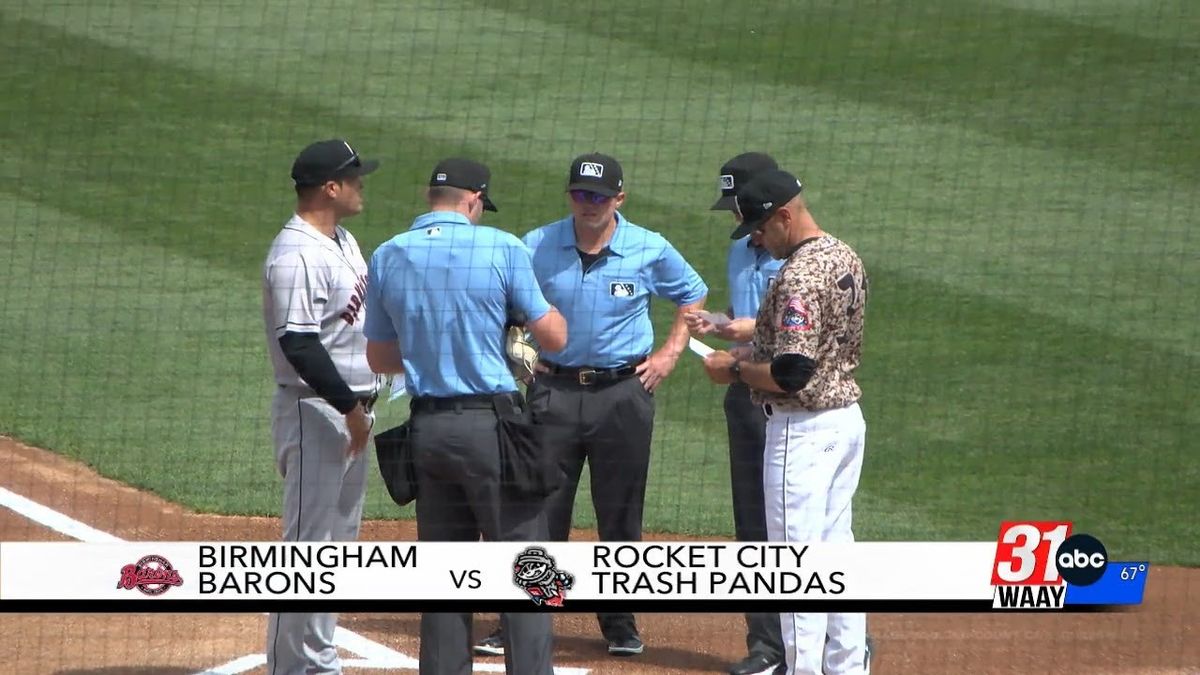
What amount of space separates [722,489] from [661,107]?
17.1 ft

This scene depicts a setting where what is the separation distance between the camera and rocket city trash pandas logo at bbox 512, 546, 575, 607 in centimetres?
512

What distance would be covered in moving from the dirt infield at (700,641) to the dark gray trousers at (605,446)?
249mm

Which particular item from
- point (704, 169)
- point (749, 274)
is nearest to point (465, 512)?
point (749, 274)

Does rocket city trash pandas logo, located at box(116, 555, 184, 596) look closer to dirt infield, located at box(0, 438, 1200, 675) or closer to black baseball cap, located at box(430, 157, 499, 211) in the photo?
dirt infield, located at box(0, 438, 1200, 675)

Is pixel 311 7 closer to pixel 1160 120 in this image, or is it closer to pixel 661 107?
pixel 661 107

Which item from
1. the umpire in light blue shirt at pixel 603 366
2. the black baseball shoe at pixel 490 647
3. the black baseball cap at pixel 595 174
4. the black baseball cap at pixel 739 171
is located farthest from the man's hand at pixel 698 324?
the black baseball shoe at pixel 490 647

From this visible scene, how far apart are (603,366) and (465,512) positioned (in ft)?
3.65

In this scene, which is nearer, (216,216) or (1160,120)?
(216,216)

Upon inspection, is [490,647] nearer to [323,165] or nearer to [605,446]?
[605,446]

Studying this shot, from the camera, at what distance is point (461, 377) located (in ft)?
16.9

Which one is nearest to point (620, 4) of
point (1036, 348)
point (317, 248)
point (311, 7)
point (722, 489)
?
point (311, 7)

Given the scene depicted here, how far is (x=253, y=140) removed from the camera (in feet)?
39.9

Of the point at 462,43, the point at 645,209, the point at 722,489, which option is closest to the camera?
the point at 722,489

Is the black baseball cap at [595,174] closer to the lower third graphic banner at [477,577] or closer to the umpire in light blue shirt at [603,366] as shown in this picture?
the umpire in light blue shirt at [603,366]
